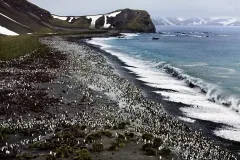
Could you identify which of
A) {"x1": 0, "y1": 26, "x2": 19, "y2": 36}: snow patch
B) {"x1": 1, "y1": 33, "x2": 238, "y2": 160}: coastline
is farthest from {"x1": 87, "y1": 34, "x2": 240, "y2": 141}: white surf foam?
{"x1": 0, "y1": 26, "x2": 19, "y2": 36}: snow patch

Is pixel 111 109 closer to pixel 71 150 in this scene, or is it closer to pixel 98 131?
pixel 98 131

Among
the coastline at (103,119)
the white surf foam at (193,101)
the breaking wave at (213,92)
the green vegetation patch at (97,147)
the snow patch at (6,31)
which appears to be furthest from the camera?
the snow patch at (6,31)

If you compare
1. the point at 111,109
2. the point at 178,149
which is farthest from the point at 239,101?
the point at 178,149

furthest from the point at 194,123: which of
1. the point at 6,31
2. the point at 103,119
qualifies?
the point at 6,31

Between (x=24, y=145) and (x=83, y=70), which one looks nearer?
(x=24, y=145)

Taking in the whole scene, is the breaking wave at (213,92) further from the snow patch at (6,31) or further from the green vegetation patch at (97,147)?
the snow patch at (6,31)

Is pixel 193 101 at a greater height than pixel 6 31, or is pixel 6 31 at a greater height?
pixel 6 31

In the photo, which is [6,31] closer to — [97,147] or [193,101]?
[193,101]

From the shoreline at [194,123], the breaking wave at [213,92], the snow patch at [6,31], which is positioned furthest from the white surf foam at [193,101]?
the snow patch at [6,31]
